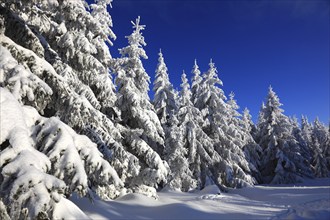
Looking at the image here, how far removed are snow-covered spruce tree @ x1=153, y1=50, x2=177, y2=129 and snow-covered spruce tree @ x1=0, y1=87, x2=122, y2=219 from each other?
2321 centimetres

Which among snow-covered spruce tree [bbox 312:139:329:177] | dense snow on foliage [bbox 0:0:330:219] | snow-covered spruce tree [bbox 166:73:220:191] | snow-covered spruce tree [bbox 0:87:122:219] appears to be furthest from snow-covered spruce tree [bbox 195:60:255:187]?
snow-covered spruce tree [bbox 312:139:329:177]

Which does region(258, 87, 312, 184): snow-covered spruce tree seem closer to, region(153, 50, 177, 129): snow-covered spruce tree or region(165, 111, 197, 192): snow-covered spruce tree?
region(165, 111, 197, 192): snow-covered spruce tree

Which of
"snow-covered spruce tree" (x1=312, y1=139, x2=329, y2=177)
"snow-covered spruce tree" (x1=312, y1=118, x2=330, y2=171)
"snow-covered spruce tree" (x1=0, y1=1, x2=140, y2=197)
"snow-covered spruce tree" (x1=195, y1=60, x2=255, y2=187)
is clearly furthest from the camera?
"snow-covered spruce tree" (x1=312, y1=118, x2=330, y2=171)

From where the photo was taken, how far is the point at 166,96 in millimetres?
30125

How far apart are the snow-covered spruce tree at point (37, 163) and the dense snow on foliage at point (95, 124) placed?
0.6 inches

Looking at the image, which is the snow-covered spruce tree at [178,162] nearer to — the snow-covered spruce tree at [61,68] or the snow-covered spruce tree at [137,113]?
the snow-covered spruce tree at [137,113]

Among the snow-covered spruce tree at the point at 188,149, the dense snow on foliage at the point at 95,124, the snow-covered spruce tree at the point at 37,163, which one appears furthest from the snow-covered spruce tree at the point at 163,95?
the snow-covered spruce tree at the point at 37,163

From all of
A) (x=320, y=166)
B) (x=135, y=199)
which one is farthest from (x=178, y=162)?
(x=320, y=166)

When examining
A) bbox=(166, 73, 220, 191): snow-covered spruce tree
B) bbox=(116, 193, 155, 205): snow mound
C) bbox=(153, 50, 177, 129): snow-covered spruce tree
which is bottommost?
bbox=(116, 193, 155, 205): snow mound

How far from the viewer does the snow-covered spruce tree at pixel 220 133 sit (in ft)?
104

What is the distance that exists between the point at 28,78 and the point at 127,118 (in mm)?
14048

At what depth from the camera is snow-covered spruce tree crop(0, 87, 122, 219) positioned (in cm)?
429

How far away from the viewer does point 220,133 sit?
3281cm

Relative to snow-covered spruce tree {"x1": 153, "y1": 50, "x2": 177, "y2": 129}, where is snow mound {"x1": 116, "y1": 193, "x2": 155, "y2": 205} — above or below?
below
